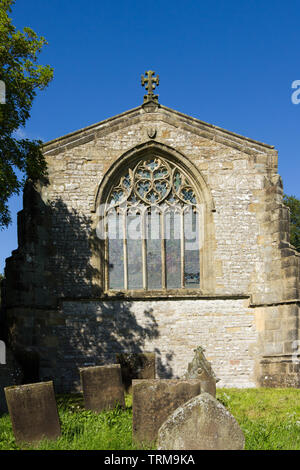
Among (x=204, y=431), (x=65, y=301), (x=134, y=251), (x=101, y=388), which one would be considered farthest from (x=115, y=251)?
(x=204, y=431)

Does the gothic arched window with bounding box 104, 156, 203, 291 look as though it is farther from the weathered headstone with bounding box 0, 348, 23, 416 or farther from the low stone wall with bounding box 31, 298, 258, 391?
the weathered headstone with bounding box 0, 348, 23, 416

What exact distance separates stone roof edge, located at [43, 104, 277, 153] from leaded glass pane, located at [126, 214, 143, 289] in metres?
2.60

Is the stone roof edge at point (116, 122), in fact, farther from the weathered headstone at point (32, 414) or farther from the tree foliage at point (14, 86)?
the weathered headstone at point (32, 414)

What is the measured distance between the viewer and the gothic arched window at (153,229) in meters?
13.4

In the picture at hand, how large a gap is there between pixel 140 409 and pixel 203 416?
1.38 m

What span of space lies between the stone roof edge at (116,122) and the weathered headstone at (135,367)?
247 inches

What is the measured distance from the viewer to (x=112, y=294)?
1298 cm

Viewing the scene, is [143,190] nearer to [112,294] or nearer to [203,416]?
[112,294]

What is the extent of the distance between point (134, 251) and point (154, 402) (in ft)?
23.9

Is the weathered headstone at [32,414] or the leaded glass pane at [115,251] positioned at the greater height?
the leaded glass pane at [115,251]

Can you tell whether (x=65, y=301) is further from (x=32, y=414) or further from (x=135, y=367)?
(x=32, y=414)

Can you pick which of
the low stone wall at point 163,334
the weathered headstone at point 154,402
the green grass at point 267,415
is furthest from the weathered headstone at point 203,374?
the low stone wall at point 163,334
